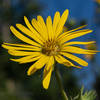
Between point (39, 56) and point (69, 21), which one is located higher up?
point (69, 21)

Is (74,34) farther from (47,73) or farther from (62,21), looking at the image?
(47,73)

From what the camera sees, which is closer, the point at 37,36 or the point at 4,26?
the point at 37,36

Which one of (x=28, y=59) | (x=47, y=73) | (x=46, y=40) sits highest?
(x=46, y=40)

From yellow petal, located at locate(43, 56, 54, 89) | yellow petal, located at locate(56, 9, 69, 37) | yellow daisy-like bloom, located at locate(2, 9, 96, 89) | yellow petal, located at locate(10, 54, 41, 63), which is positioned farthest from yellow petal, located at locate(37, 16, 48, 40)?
yellow petal, located at locate(43, 56, 54, 89)

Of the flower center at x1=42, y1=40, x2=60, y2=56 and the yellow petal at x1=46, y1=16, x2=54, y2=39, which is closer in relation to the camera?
the yellow petal at x1=46, y1=16, x2=54, y2=39

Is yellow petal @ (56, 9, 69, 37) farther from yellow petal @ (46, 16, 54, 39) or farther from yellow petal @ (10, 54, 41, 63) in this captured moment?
yellow petal @ (10, 54, 41, 63)

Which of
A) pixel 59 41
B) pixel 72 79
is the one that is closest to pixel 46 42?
pixel 59 41

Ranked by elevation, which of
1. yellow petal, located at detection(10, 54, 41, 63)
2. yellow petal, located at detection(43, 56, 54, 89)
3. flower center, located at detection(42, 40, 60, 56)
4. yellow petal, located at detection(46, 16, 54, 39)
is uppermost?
yellow petal, located at detection(46, 16, 54, 39)

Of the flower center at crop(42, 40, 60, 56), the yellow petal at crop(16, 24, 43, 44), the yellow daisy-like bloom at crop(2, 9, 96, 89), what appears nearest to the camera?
the yellow daisy-like bloom at crop(2, 9, 96, 89)

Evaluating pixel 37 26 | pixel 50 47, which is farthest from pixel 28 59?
pixel 50 47

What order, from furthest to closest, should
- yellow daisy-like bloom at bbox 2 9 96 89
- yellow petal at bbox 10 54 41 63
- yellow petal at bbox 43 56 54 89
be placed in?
yellow daisy-like bloom at bbox 2 9 96 89
yellow petal at bbox 10 54 41 63
yellow petal at bbox 43 56 54 89

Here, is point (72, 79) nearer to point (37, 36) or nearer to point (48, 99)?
point (48, 99)
